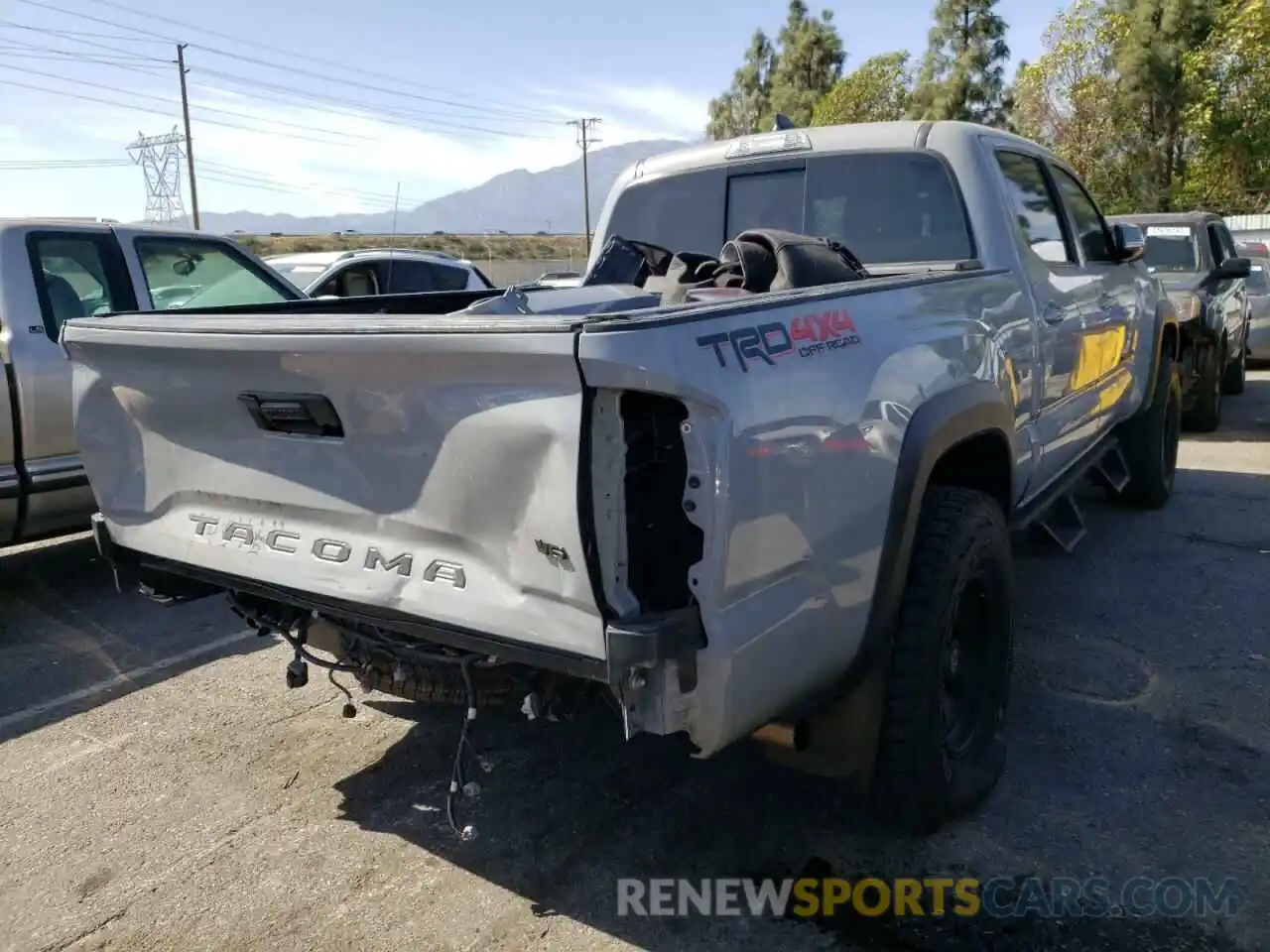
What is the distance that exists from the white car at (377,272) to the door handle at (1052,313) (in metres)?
7.35

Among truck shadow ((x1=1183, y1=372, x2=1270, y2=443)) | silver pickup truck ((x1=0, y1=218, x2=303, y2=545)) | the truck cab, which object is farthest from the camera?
truck shadow ((x1=1183, y1=372, x2=1270, y2=443))

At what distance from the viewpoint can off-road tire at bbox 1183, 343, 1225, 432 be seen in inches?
369

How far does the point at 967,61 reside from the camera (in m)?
35.8

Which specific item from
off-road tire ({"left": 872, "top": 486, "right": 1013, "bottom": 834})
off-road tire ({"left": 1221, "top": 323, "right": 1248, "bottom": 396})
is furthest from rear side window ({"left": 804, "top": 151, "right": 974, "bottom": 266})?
off-road tire ({"left": 1221, "top": 323, "right": 1248, "bottom": 396})

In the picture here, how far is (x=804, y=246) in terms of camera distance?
3.32m

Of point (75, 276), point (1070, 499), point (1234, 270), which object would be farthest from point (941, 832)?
point (1234, 270)

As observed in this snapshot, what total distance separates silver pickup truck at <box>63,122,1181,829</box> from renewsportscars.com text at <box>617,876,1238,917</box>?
0.71 feet

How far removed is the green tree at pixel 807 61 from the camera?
157ft

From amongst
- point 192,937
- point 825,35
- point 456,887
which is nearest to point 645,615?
point 456,887

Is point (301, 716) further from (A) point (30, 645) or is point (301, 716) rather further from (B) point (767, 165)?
(B) point (767, 165)

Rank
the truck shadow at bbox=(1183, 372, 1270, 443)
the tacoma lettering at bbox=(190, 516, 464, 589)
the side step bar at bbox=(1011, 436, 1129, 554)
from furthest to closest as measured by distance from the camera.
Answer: the truck shadow at bbox=(1183, 372, 1270, 443)
the side step bar at bbox=(1011, 436, 1129, 554)
the tacoma lettering at bbox=(190, 516, 464, 589)

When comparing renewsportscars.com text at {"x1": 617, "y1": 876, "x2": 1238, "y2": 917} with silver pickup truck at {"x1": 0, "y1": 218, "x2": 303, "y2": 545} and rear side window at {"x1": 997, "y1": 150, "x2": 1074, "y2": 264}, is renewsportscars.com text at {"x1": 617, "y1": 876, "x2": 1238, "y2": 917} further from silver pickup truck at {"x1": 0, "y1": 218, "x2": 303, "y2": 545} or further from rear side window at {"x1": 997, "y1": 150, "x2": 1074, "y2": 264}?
silver pickup truck at {"x1": 0, "y1": 218, "x2": 303, "y2": 545}

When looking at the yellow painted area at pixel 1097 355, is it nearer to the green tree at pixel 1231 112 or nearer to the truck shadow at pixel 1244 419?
the truck shadow at pixel 1244 419

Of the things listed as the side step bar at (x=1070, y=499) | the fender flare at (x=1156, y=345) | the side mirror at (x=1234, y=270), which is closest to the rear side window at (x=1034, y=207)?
the side step bar at (x=1070, y=499)
